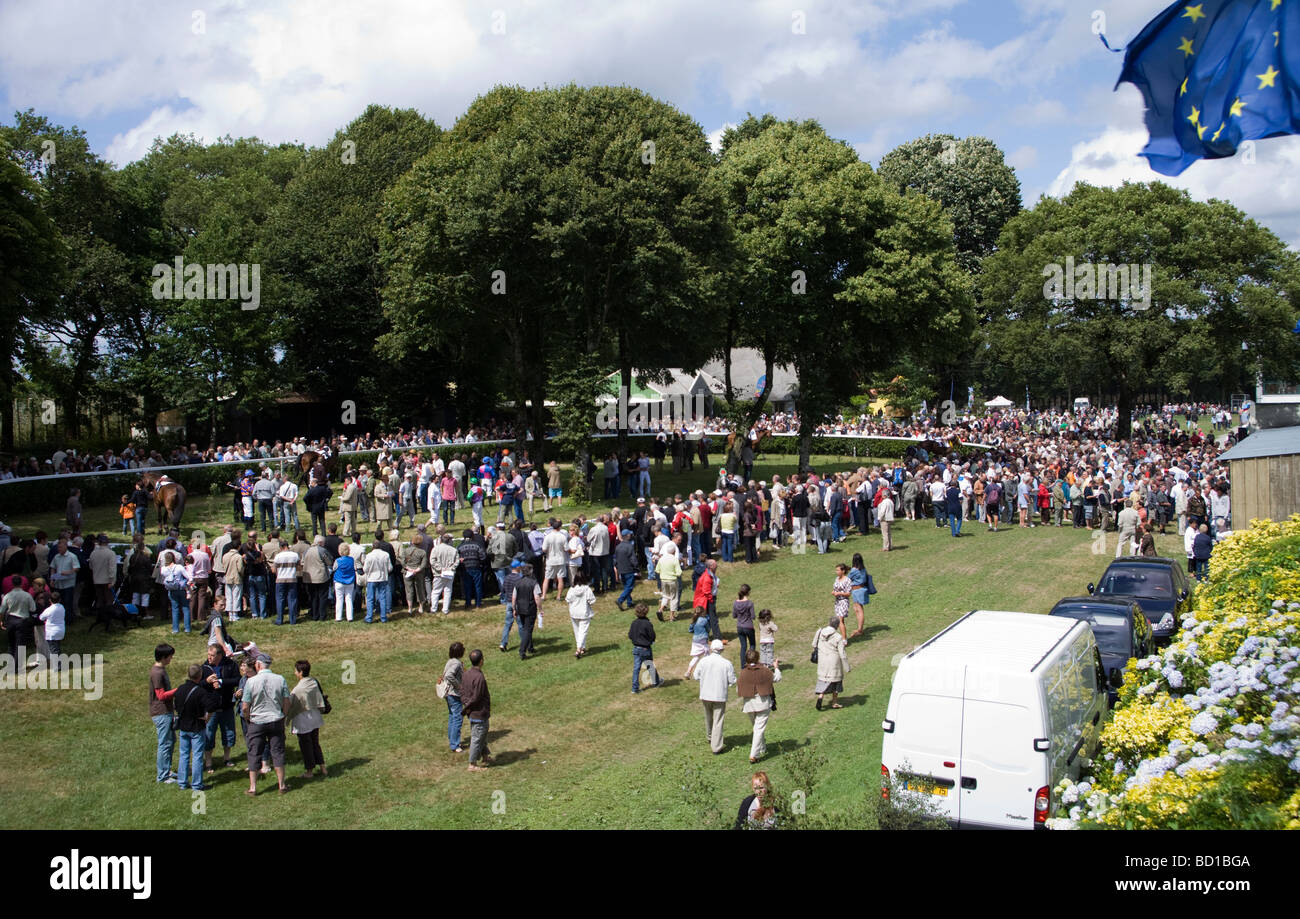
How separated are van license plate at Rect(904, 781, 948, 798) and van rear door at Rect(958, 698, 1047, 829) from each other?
0.57ft

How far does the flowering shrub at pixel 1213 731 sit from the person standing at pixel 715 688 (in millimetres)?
5188

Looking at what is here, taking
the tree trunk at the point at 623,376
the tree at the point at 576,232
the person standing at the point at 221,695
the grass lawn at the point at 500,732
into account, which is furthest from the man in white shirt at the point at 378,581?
the tree trunk at the point at 623,376

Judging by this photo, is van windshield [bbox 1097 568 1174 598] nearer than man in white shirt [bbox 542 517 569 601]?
Yes

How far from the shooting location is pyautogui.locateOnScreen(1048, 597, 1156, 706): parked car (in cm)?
1417

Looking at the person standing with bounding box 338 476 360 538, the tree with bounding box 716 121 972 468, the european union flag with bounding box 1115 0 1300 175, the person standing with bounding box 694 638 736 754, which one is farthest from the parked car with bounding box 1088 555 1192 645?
the tree with bounding box 716 121 972 468

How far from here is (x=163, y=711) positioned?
12.5 metres

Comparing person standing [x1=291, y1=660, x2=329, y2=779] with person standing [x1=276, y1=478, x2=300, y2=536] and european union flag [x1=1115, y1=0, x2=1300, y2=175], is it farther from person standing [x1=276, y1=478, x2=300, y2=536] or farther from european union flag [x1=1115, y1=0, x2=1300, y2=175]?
person standing [x1=276, y1=478, x2=300, y2=536]

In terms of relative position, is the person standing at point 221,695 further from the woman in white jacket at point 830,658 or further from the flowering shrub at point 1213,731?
the flowering shrub at point 1213,731

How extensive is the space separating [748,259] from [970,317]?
962 centimetres

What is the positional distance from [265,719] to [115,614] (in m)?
8.34

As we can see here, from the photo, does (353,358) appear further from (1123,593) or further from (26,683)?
(1123,593)

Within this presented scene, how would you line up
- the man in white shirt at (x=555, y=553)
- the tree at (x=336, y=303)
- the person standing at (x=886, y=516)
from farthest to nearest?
the tree at (x=336, y=303) < the person standing at (x=886, y=516) < the man in white shirt at (x=555, y=553)

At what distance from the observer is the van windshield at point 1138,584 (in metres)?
17.3

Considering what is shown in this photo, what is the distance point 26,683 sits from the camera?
626 inches
